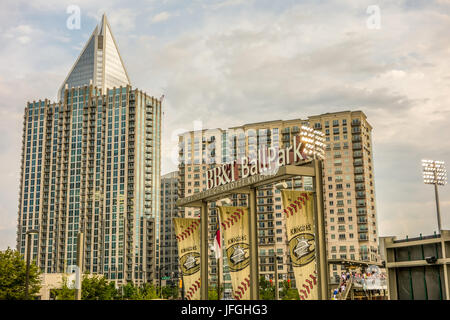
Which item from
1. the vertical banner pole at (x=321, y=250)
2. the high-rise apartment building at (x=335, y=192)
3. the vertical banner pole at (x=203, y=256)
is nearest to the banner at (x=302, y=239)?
the vertical banner pole at (x=321, y=250)

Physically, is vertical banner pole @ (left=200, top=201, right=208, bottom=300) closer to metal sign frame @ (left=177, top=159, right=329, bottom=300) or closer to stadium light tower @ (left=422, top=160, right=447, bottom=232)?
metal sign frame @ (left=177, top=159, right=329, bottom=300)

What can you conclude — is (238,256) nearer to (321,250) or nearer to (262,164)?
→ (262,164)

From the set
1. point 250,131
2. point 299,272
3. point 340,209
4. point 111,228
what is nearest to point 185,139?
point 250,131

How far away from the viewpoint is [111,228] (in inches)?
7313

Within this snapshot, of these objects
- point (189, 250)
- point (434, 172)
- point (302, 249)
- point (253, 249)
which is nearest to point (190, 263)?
point (189, 250)

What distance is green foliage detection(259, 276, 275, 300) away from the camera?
371 feet

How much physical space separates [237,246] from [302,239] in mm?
8981

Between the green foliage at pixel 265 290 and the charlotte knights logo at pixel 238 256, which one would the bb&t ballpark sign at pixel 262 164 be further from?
the green foliage at pixel 265 290

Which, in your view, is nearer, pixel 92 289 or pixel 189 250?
pixel 189 250

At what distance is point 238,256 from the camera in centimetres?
Result: 3906

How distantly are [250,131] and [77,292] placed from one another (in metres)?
156
